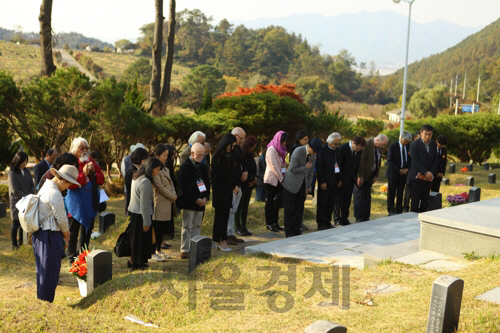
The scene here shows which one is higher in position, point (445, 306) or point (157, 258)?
point (445, 306)

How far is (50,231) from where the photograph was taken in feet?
18.3

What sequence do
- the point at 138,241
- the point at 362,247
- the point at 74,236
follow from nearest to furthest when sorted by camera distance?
the point at 138,241
the point at 74,236
the point at 362,247

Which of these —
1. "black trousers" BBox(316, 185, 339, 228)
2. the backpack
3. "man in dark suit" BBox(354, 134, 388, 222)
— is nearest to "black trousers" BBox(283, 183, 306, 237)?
"black trousers" BBox(316, 185, 339, 228)

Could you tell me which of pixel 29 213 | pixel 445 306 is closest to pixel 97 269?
pixel 29 213

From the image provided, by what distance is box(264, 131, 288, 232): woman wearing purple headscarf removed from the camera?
8914mm

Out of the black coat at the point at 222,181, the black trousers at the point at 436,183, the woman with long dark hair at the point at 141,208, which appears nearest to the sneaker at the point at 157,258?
the woman with long dark hair at the point at 141,208

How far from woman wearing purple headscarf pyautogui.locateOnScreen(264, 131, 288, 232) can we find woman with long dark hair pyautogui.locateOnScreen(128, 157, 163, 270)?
2.83m

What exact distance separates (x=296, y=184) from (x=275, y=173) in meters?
0.48

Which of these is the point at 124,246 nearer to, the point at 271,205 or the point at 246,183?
the point at 246,183

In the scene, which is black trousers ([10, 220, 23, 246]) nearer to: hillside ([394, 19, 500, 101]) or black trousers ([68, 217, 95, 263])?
black trousers ([68, 217, 95, 263])

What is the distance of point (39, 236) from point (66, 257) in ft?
7.37

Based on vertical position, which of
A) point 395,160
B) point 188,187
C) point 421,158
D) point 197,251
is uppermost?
point 421,158

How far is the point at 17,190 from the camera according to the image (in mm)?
8016

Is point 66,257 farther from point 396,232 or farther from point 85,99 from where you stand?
point 85,99
